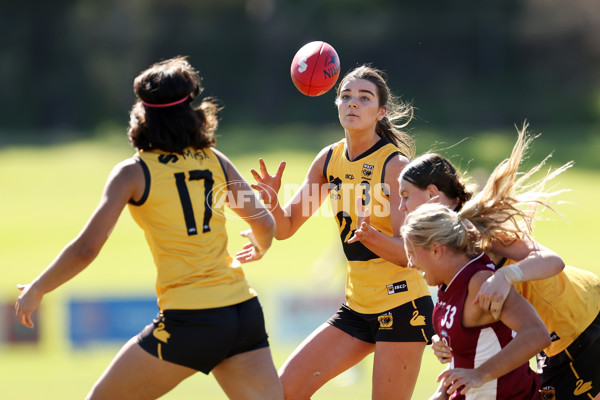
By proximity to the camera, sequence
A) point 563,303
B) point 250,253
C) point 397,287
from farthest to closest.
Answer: point 397,287, point 250,253, point 563,303

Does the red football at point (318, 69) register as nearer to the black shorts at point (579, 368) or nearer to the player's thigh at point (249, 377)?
the player's thigh at point (249, 377)

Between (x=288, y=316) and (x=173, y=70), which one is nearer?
(x=173, y=70)

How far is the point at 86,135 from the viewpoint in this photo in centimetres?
3064

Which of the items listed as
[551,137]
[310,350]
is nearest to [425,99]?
[551,137]

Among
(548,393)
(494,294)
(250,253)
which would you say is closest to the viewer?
(494,294)

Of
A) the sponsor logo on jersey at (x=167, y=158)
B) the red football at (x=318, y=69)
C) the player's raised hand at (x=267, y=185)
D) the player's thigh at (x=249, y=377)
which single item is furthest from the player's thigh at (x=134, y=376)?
the red football at (x=318, y=69)

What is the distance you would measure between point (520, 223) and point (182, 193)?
1.49m

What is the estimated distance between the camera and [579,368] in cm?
412

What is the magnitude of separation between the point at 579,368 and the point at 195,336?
5.79 ft

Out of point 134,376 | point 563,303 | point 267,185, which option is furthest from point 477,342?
point 267,185

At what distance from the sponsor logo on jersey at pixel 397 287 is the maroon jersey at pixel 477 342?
913 millimetres

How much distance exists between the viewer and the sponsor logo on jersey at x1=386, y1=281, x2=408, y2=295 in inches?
183

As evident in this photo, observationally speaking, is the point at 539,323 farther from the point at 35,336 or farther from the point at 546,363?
the point at 35,336

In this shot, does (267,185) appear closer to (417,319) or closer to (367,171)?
(367,171)
